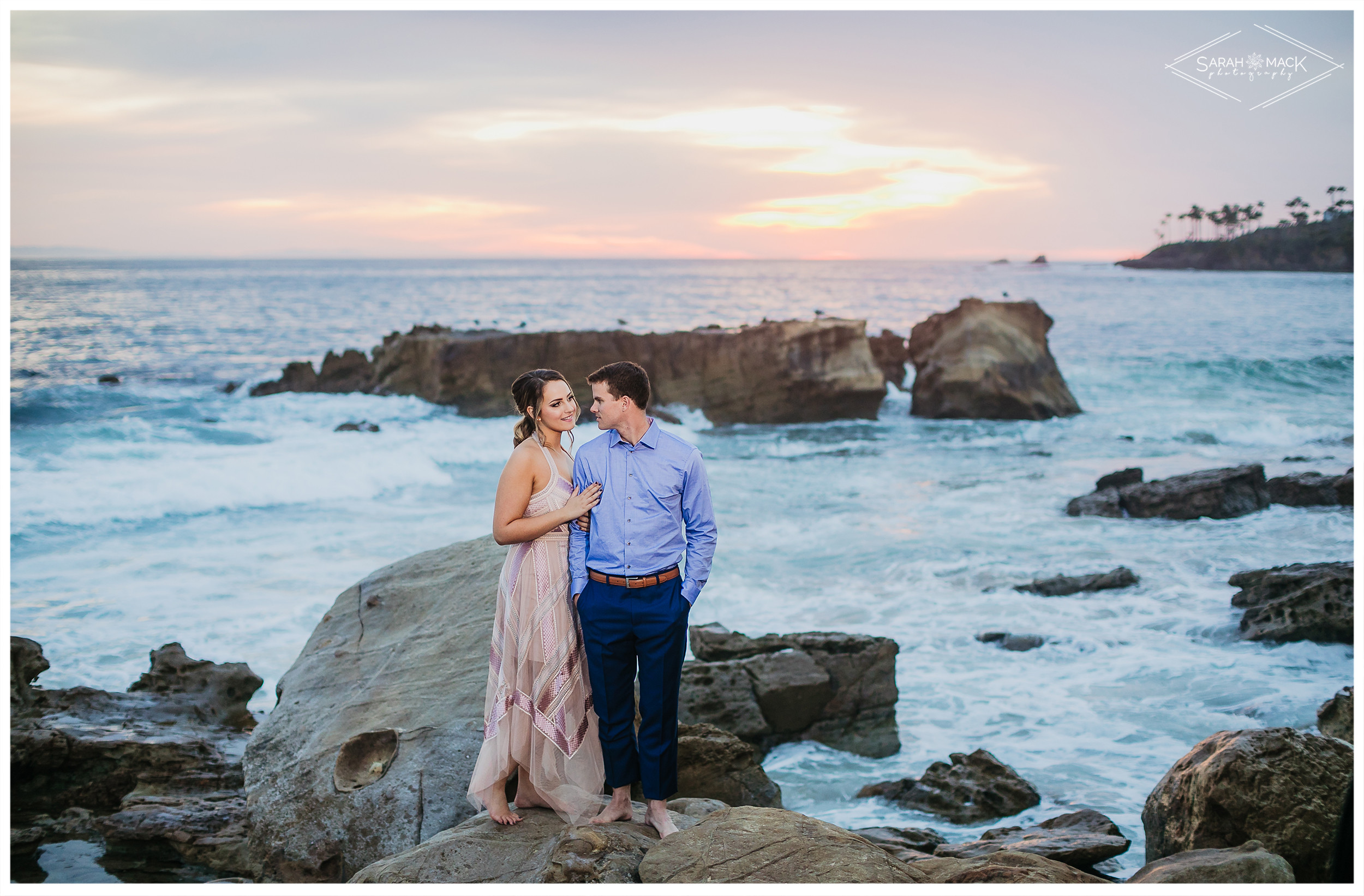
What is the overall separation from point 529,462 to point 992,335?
20.3 metres

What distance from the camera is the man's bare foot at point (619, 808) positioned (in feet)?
13.0

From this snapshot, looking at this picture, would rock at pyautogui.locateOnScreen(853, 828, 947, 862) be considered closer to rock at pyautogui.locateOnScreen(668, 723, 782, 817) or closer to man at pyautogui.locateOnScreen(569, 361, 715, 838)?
rock at pyautogui.locateOnScreen(668, 723, 782, 817)

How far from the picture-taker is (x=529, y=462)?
394 cm

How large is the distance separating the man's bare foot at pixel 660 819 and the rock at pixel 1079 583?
6861 mm

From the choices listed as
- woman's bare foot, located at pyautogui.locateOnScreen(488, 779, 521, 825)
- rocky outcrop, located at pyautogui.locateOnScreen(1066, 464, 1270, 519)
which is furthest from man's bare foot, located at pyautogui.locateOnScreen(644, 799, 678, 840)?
rocky outcrop, located at pyautogui.locateOnScreen(1066, 464, 1270, 519)

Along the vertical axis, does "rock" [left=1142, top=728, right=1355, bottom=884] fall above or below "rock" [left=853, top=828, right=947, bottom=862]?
above

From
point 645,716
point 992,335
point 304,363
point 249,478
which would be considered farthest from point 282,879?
point 304,363

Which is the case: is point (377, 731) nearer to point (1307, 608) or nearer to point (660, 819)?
point (660, 819)

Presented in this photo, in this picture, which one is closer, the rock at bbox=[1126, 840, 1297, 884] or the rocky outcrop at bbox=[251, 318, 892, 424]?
the rock at bbox=[1126, 840, 1297, 884]

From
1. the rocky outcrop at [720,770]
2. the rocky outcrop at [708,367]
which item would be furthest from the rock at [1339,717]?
the rocky outcrop at [708,367]

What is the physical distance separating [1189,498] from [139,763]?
1175 centimetres

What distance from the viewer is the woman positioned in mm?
3998

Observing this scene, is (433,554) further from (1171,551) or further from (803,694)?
(1171,551)

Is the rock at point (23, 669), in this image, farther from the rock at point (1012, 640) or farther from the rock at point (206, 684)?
the rock at point (1012, 640)
